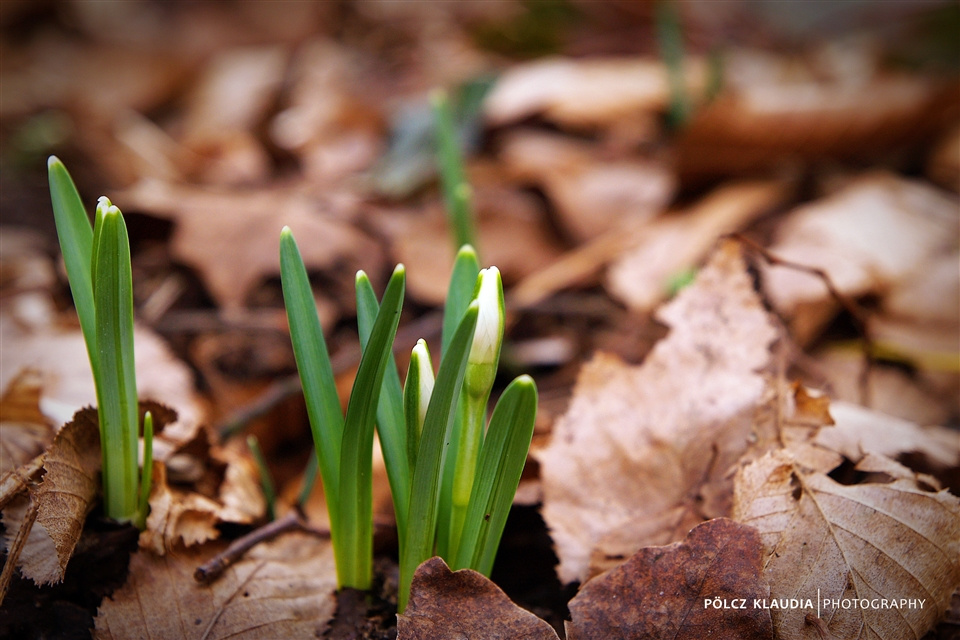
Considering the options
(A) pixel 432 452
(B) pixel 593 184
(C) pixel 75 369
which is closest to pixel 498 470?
(A) pixel 432 452

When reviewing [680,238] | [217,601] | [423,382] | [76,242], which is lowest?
[217,601]

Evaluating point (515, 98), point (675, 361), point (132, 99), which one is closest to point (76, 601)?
point (675, 361)

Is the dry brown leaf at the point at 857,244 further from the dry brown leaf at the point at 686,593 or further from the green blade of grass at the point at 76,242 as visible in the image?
the green blade of grass at the point at 76,242

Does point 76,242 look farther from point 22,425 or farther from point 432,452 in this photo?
point 432,452

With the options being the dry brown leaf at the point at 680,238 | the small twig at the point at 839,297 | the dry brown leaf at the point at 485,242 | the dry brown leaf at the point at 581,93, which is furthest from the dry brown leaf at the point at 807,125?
the small twig at the point at 839,297

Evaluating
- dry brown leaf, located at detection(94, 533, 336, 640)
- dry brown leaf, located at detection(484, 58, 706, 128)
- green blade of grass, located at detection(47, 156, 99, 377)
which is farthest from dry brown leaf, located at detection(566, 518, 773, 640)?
dry brown leaf, located at detection(484, 58, 706, 128)

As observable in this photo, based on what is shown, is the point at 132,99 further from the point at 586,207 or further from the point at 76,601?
the point at 76,601
